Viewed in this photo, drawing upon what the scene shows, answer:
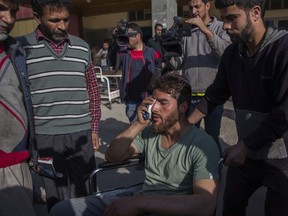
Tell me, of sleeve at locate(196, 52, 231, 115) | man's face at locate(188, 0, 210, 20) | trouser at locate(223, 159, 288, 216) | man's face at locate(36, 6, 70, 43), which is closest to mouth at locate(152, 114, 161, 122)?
sleeve at locate(196, 52, 231, 115)

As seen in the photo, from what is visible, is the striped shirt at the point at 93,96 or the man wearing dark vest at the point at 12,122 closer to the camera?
the man wearing dark vest at the point at 12,122

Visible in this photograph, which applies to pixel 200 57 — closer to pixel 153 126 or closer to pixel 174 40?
pixel 174 40

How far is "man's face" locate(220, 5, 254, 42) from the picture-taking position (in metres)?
1.80

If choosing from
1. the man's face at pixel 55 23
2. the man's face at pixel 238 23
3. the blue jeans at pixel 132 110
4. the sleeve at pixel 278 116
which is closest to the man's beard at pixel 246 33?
the man's face at pixel 238 23

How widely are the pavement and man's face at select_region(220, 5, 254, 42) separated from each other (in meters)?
1.68

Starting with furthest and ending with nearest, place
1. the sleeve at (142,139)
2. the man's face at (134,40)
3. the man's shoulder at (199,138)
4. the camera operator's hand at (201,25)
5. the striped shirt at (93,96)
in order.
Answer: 1. the man's face at (134,40)
2. the camera operator's hand at (201,25)
3. the striped shirt at (93,96)
4. the sleeve at (142,139)
5. the man's shoulder at (199,138)

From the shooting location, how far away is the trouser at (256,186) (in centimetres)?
184

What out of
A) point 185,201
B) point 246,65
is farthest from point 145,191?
point 246,65

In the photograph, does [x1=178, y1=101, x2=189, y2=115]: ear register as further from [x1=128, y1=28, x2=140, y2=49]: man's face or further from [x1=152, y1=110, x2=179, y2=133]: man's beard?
[x1=128, y1=28, x2=140, y2=49]: man's face

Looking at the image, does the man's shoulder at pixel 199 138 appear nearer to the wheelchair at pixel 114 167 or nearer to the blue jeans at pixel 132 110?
the wheelchair at pixel 114 167

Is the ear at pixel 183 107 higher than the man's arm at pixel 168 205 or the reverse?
higher

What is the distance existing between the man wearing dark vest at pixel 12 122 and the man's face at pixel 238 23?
1.12 metres

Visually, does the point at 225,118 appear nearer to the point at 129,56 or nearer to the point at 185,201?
the point at 129,56

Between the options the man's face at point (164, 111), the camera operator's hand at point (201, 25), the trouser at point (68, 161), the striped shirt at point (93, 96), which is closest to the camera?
the man's face at point (164, 111)
